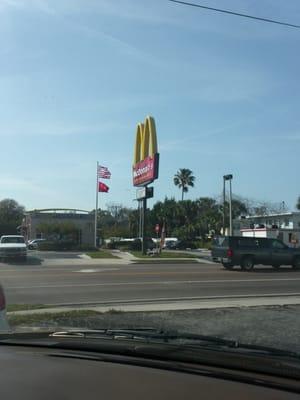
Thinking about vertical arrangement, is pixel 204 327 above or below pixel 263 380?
below

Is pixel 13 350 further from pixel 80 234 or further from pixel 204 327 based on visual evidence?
pixel 80 234

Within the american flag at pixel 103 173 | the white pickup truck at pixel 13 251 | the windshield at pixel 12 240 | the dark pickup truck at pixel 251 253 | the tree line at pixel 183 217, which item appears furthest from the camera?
the tree line at pixel 183 217

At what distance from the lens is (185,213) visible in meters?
105

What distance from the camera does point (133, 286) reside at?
19875 millimetres

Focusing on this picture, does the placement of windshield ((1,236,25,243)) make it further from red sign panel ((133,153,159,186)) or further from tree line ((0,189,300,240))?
tree line ((0,189,300,240))

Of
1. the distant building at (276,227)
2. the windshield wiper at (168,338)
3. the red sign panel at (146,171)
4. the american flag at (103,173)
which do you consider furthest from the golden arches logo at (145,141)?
the windshield wiper at (168,338)

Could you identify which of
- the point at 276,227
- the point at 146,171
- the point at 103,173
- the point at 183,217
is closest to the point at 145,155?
the point at 146,171

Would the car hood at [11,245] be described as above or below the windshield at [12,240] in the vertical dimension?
below

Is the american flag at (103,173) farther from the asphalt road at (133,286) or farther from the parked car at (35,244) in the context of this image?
the asphalt road at (133,286)

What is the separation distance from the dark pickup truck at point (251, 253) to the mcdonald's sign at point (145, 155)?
12.8 meters

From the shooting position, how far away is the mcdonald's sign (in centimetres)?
4209

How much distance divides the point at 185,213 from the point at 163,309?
91450mm

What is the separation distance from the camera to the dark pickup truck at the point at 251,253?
29062 mm

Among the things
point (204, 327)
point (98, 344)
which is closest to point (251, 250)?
point (204, 327)
